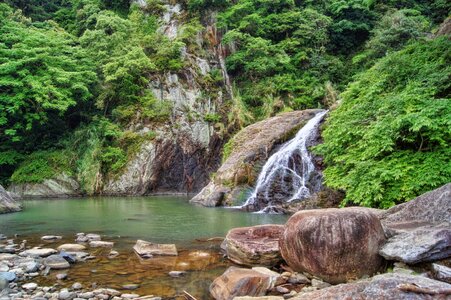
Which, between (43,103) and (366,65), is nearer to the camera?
(43,103)

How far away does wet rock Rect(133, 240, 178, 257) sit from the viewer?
22.9ft

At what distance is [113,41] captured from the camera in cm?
2445

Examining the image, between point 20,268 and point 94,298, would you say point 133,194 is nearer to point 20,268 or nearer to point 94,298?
point 20,268

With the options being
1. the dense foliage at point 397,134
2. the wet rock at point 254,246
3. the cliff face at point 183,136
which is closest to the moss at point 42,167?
the cliff face at point 183,136

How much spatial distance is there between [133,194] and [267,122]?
8.76 m

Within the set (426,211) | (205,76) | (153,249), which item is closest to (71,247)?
(153,249)

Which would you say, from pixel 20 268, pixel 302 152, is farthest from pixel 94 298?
pixel 302 152

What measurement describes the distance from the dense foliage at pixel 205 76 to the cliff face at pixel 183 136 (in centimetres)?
45

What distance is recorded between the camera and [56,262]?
6.30 m

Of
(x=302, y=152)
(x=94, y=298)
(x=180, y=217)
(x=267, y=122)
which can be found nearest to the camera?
(x=94, y=298)

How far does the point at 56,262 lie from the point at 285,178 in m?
9.90

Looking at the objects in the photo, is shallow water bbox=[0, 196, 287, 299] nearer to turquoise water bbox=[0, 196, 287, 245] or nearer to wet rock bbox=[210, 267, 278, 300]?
turquoise water bbox=[0, 196, 287, 245]

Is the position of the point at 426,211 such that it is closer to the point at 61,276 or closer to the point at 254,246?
the point at 254,246

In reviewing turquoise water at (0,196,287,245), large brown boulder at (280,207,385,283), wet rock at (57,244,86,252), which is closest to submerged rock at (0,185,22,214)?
turquoise water at (0,196,287,245)
